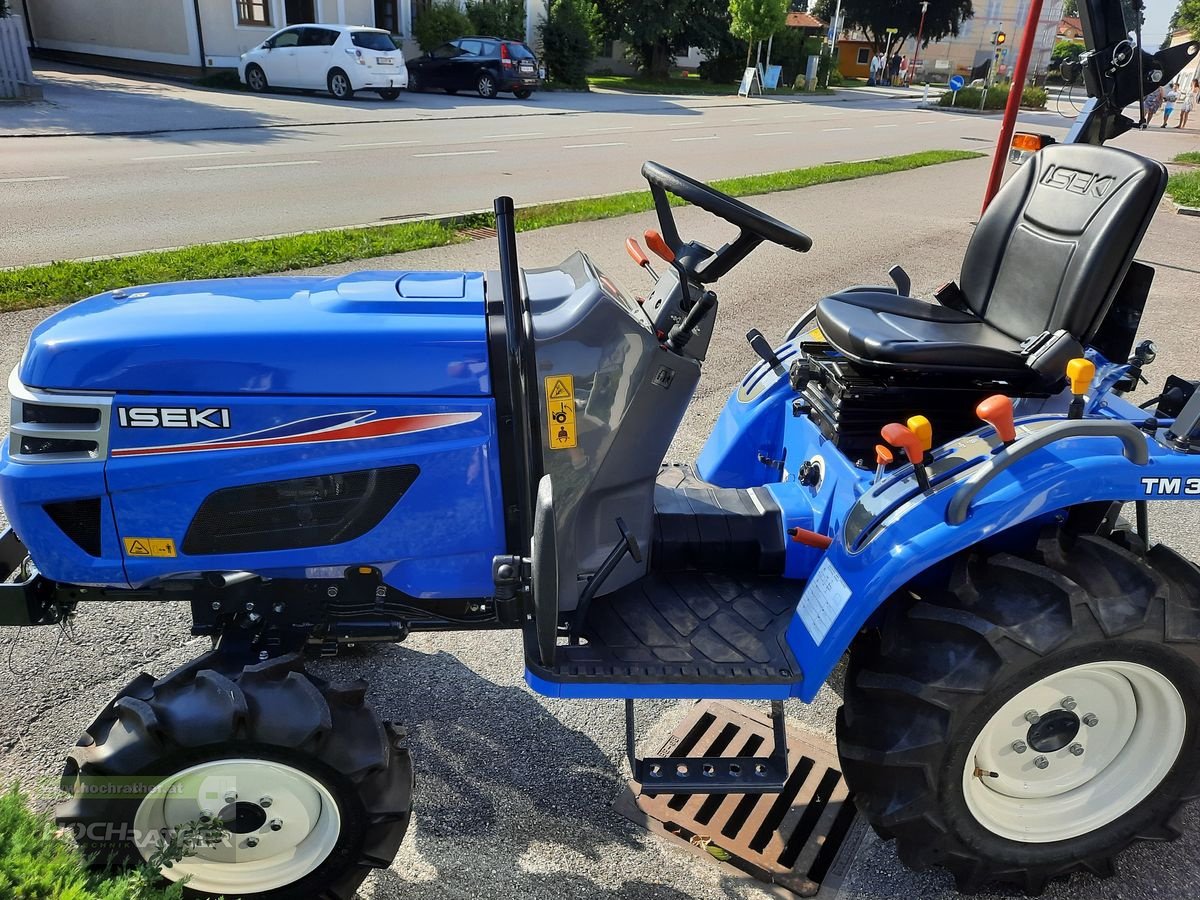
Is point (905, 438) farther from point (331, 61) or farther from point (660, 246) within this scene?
point (331, 61)

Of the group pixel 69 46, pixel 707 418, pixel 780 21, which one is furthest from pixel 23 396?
pixel 780 21

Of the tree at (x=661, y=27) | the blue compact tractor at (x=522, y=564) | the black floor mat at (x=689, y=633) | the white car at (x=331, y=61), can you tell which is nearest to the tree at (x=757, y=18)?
the tree at (x=661, y=27)

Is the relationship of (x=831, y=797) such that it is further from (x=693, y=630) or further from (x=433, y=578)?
(x=433, y=578)

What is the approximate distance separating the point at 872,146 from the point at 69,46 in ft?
68.1

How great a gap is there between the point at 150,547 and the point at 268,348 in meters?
0.53

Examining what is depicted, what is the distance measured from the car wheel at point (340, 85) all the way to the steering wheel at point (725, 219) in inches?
729

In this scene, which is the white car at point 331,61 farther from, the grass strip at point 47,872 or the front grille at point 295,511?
the grass strip at point 47,872

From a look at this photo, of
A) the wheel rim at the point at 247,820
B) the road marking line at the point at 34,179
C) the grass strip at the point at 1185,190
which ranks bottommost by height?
the wheel rim at the point at 247,820

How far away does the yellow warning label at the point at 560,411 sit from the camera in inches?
82.6

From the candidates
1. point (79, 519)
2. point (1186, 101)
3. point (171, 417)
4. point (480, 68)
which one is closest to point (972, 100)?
point (1186, 101)

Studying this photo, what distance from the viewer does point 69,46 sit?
24.5 meters

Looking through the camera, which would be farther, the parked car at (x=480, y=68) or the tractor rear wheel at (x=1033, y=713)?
the parked car at (x=480, y=68)

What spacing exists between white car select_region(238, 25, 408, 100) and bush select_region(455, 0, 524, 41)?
8.17 meters

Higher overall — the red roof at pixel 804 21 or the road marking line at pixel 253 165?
the red roof at pixel 804 21
